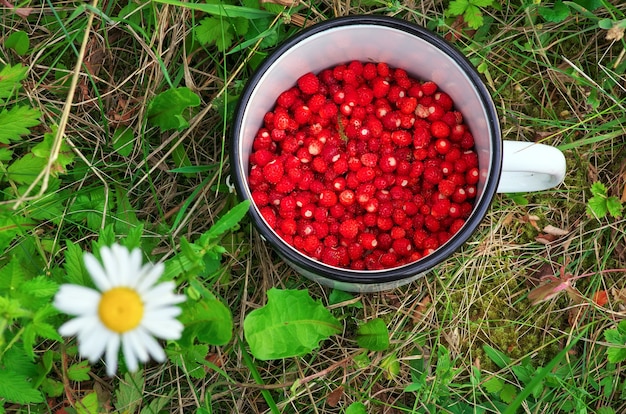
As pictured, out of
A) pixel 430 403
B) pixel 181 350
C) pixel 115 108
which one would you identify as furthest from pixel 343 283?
pixel 115 108

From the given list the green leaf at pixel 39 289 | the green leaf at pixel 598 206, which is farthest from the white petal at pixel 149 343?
the green leaf at pixel 598 206

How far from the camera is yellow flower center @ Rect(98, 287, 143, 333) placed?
1.00 metres

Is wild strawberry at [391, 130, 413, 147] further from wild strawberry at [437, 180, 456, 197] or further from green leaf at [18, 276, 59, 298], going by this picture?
green leaf at [18, 276, 59, 298]

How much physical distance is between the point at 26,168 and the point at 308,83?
80cm

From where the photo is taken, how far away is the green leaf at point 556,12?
6.00 ft

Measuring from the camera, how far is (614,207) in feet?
6.07

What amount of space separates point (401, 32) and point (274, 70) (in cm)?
33

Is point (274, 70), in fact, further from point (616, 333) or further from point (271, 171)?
point (616, 333)

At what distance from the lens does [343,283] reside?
4.84 feet

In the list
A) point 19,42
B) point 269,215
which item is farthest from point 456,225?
point 19,42

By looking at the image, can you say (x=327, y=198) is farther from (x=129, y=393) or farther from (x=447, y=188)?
(x=129, y=393)

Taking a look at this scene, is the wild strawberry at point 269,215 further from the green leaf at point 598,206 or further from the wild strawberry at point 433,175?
the green leaf at point 598,206

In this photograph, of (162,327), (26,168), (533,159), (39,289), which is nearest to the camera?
Answer: (162,327)

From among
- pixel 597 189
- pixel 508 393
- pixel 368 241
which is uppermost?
pixel 368 241
